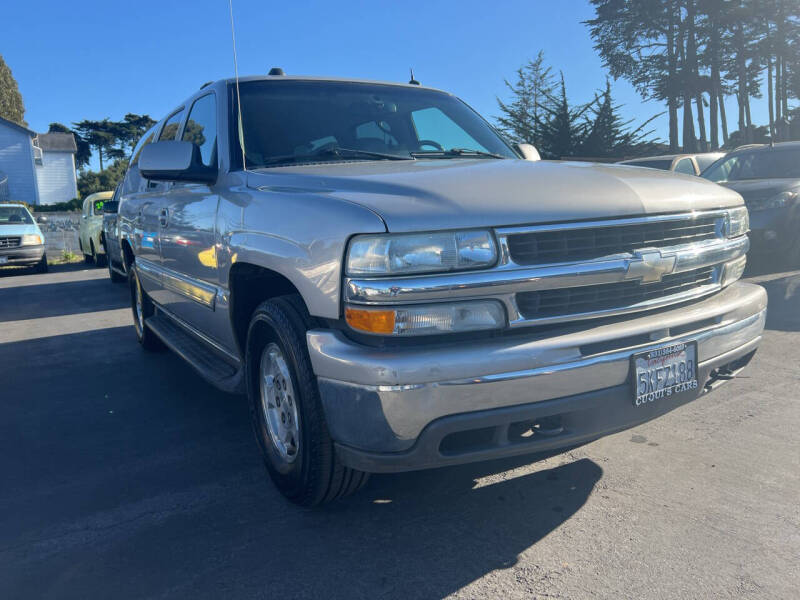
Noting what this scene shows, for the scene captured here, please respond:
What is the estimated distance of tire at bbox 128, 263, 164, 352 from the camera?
19.6 feet

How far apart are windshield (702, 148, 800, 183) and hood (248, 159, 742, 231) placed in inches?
290

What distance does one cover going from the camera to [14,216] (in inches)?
625

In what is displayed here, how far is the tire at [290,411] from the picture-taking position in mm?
2586

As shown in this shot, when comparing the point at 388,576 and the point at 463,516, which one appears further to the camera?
the point at 463,516

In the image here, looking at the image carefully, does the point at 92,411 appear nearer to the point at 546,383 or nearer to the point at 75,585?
the point at 75,585

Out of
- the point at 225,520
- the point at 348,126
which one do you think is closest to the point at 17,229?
the point at 348,126

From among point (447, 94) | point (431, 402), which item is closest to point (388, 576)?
point (431, 402)

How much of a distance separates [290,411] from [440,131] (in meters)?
2.01

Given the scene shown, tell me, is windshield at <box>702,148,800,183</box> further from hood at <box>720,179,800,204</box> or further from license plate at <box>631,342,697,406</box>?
license plate at <box>631,342,697,406</box>

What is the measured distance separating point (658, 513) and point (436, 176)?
Answer: 5.21ft

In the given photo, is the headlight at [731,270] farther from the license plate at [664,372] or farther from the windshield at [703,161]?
the windshield at [703,161]

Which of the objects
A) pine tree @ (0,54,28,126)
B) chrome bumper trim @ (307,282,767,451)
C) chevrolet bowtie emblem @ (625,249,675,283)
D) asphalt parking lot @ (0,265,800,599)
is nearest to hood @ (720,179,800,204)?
asphalt parking lot @ (0,265,800,599)

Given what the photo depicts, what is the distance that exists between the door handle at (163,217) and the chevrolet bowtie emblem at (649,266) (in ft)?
9.92

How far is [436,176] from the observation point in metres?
2.78
